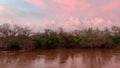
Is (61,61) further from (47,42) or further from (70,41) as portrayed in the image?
(70,41)

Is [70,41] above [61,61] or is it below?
above

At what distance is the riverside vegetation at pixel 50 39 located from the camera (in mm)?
37275

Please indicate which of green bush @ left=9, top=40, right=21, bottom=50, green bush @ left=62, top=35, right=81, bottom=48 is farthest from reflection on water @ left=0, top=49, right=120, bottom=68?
green bush @ left=62, top=35, right=81, bottom=48

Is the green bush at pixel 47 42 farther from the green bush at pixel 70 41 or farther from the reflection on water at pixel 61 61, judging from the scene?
the reflection on water at pixel 61 61

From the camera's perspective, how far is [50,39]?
133 ft

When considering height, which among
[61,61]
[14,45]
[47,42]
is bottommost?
[61,61]

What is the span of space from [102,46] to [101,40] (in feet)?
5.25

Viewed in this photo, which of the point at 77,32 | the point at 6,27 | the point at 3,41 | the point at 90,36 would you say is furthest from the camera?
the point at 77,32

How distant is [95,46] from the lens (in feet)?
136

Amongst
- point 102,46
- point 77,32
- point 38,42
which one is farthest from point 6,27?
point 102,46

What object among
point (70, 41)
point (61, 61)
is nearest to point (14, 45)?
point (70, 41)

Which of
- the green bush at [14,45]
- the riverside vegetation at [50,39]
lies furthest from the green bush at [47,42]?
the green bush at [14,45]

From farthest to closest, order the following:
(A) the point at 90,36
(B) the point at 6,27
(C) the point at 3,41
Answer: (A) the point at 90,36
(B) the point at 6,27
(C) the point at 3,41

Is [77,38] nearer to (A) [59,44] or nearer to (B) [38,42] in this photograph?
(A) [59,44]
